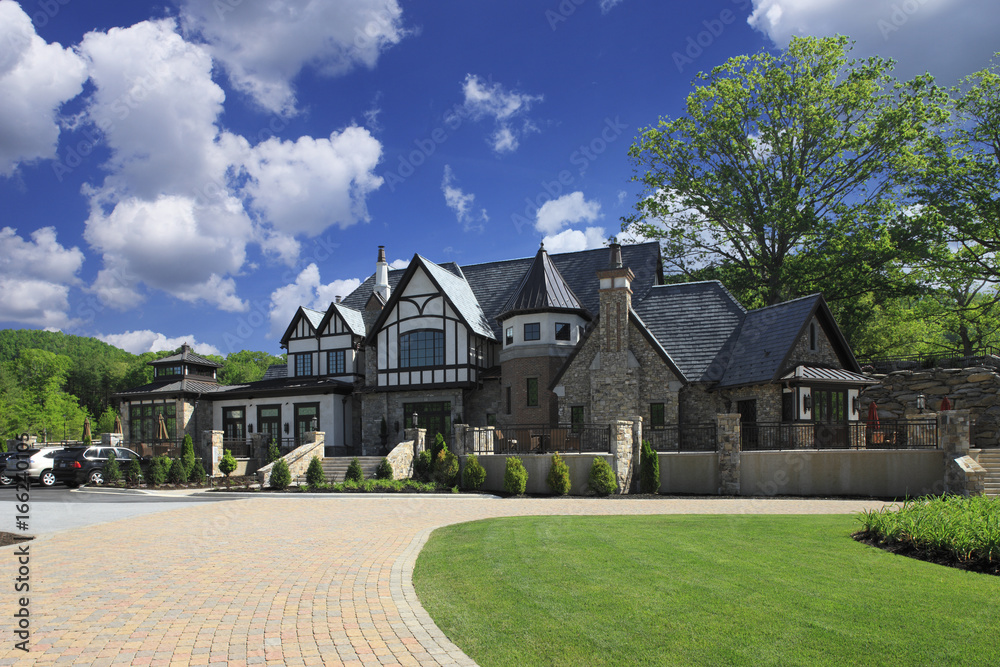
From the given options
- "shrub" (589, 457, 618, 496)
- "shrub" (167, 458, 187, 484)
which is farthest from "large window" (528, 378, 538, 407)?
"shrub" (167, 458, 187, 484)

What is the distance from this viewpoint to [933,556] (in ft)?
30.2

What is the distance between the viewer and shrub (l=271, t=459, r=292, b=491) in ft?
81.7

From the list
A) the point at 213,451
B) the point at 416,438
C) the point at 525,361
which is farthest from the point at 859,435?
the point at 213,451

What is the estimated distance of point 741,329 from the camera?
1056 inches

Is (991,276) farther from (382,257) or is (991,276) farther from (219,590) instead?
(219,590)

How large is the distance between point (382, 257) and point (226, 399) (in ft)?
40.6

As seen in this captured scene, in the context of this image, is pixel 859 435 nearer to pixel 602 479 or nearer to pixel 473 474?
pixel 602 479

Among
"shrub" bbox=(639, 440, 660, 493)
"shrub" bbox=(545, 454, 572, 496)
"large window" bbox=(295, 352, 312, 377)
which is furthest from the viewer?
"large window" bbox=(295, 352, 312, 377)

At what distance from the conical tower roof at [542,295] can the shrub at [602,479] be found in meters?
10.6

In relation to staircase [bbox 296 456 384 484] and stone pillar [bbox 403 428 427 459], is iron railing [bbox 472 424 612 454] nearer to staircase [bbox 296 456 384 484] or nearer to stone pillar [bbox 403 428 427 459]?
stone pillar [bbox 403 428 427 459]

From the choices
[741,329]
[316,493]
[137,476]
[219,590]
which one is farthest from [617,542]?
[137,476]

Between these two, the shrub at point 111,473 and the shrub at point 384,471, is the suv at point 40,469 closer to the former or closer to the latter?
the shrub at point 111,473

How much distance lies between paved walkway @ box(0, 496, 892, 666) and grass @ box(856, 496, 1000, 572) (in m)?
4.63

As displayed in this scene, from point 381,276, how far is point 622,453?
885 inches
